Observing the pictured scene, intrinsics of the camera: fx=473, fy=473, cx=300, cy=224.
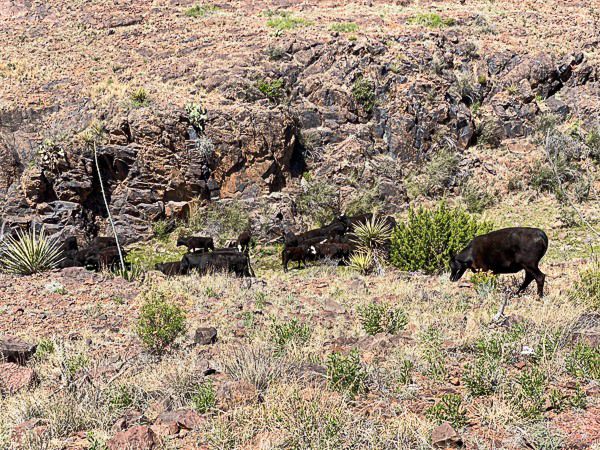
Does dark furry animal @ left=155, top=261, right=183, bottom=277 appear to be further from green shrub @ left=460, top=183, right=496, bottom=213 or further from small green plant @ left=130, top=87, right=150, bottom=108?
green shrub @ left=460, top=183, right=496, bottom=213

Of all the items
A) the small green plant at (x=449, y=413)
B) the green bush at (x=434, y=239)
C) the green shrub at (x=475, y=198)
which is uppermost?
the small green plant at (x=449, y=413)

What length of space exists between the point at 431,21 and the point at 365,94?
12227 millimetres

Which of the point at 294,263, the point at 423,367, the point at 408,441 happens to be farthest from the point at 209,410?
the point at 294,263

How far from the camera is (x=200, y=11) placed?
138 feet

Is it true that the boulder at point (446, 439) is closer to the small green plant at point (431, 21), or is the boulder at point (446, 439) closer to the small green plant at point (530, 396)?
the small green plant at point (530, 396)

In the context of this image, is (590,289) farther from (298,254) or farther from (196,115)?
(196,115)

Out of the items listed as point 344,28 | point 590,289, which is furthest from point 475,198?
point 590,289

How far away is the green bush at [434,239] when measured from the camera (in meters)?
12.6

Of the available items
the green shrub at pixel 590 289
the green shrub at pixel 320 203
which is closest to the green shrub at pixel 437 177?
the green shrub at pixel 320 203

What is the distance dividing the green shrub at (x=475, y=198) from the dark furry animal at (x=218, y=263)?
13.9m

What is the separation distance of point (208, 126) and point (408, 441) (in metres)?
22.2

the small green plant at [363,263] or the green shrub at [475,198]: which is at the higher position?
the small green plant at [363,263]

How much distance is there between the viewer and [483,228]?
12930 mm

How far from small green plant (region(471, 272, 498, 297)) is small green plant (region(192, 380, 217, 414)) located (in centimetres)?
579
